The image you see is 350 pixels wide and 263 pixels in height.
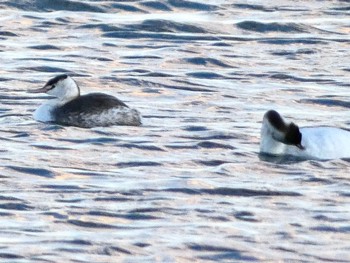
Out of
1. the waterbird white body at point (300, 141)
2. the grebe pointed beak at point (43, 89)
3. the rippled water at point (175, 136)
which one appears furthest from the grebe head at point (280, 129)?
the grebe pointed beak at point (43, 89)

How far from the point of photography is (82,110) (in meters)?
17.7

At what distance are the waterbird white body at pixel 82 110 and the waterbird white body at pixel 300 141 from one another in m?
2.18

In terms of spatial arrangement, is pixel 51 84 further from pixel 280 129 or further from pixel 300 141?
pixel 300 141

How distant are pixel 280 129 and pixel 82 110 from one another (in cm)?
286

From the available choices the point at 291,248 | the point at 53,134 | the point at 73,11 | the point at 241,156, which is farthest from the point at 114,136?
the point at 73,11

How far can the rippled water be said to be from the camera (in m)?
12.1

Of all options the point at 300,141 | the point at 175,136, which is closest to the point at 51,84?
the point at 175,136

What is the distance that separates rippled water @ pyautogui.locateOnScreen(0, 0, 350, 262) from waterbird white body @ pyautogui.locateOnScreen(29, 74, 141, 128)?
0.18 m

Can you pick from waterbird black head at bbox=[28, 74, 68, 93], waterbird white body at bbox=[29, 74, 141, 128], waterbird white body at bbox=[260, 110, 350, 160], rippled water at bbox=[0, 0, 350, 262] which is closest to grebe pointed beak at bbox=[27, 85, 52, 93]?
waterbird black head at bbox=[28, 74, 68, 93]

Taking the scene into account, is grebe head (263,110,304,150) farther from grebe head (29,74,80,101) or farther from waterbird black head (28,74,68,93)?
waterbird black head (28,74,68,93)

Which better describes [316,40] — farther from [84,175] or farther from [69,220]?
[69,220]

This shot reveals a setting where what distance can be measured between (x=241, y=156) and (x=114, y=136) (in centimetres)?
180

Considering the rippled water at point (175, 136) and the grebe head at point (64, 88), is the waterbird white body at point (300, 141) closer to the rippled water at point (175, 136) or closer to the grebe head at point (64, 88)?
the rippled water at point (175, 136)

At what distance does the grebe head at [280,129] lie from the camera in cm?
1573
